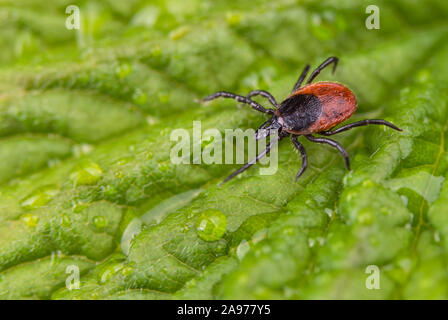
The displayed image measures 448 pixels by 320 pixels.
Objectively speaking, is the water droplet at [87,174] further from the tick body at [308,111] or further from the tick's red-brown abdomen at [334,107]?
the tick's red-brown abdomen at [334,107]

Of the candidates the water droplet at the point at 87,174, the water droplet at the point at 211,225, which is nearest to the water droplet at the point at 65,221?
the water droplet at the point at 87,174

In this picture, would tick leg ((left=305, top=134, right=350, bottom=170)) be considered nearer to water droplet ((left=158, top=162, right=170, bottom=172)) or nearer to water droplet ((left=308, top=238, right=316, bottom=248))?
water droplet ((left=308, top=238, right=316, bottom=248))

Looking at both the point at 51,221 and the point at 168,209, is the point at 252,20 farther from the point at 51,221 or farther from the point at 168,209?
the point at 51,221

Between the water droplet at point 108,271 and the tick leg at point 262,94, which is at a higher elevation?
the tick leg at point 262,94

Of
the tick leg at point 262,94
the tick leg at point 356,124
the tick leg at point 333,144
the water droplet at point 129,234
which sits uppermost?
the tick leg at point 262,94

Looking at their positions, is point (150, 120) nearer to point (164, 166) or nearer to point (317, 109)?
point (164, 166)

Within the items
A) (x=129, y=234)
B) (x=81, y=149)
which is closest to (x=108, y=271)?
(x=129, y=234)

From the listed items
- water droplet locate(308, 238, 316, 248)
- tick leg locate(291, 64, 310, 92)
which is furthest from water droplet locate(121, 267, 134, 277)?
tick leg locate(291, 64, 310, 92)
